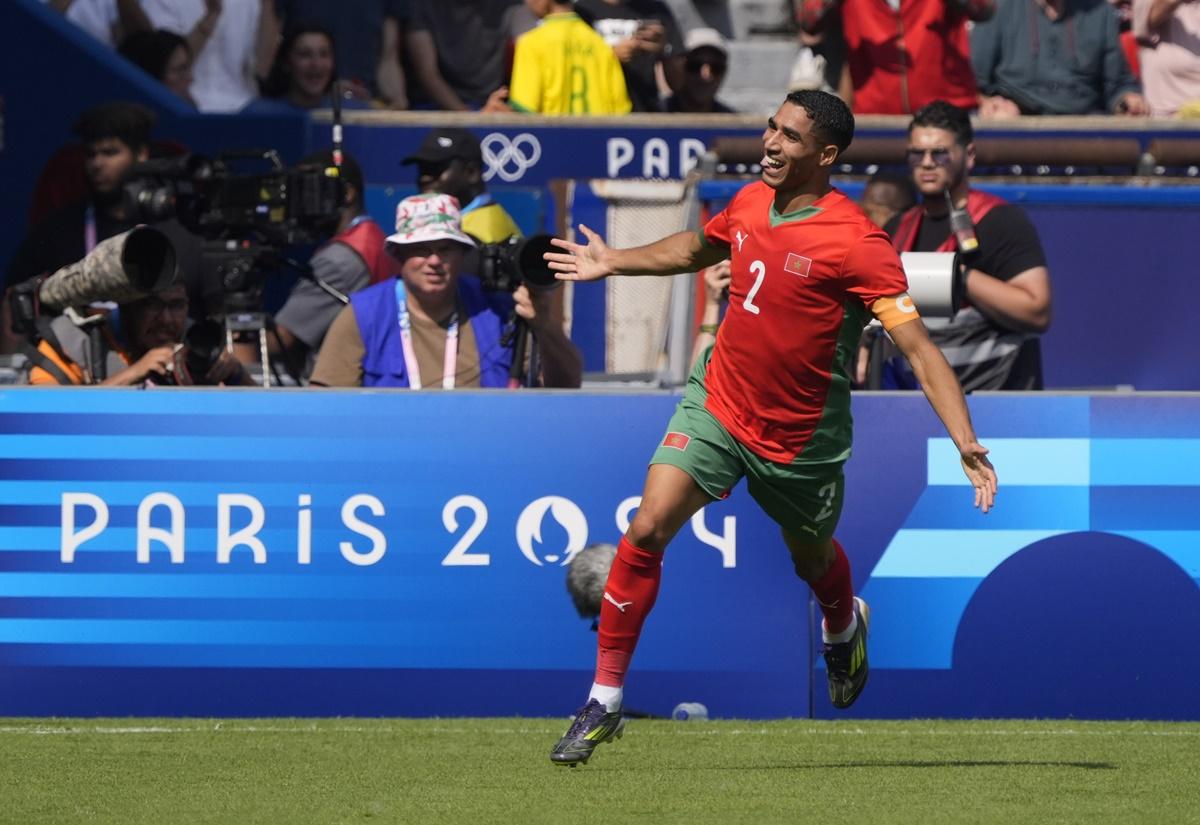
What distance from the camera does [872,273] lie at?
6883mm

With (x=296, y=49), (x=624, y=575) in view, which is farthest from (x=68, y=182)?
(x=624, y=575)

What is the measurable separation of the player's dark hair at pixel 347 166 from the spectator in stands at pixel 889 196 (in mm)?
2321

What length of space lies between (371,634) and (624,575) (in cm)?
176

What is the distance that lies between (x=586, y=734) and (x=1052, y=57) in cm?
795

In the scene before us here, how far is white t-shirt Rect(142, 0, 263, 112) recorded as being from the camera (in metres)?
13.6

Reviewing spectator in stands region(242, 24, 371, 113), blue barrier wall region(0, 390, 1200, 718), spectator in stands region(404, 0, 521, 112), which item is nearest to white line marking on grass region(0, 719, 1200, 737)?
blue barrier wall region(0, 390, 1200, 718)

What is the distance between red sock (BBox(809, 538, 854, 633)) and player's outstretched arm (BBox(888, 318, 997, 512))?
908 mm

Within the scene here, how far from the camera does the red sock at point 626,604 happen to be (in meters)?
7.02

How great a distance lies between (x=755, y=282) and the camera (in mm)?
7051

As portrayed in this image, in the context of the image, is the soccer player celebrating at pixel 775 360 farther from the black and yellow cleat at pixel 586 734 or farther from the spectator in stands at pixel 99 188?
the spectator in stands at pixel 99 188

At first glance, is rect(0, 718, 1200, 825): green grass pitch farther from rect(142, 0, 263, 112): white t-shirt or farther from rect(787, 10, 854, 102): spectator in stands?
rect(142, 0, 263, 112): white t-shirt

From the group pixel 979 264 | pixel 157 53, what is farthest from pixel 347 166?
pixel 157 53

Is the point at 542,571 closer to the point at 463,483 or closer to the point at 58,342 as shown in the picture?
the point at 463,483

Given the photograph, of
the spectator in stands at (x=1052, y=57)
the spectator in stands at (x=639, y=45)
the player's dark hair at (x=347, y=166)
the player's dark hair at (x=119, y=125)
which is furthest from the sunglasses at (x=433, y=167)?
the spectator in stands at (x=1052, y=57)
